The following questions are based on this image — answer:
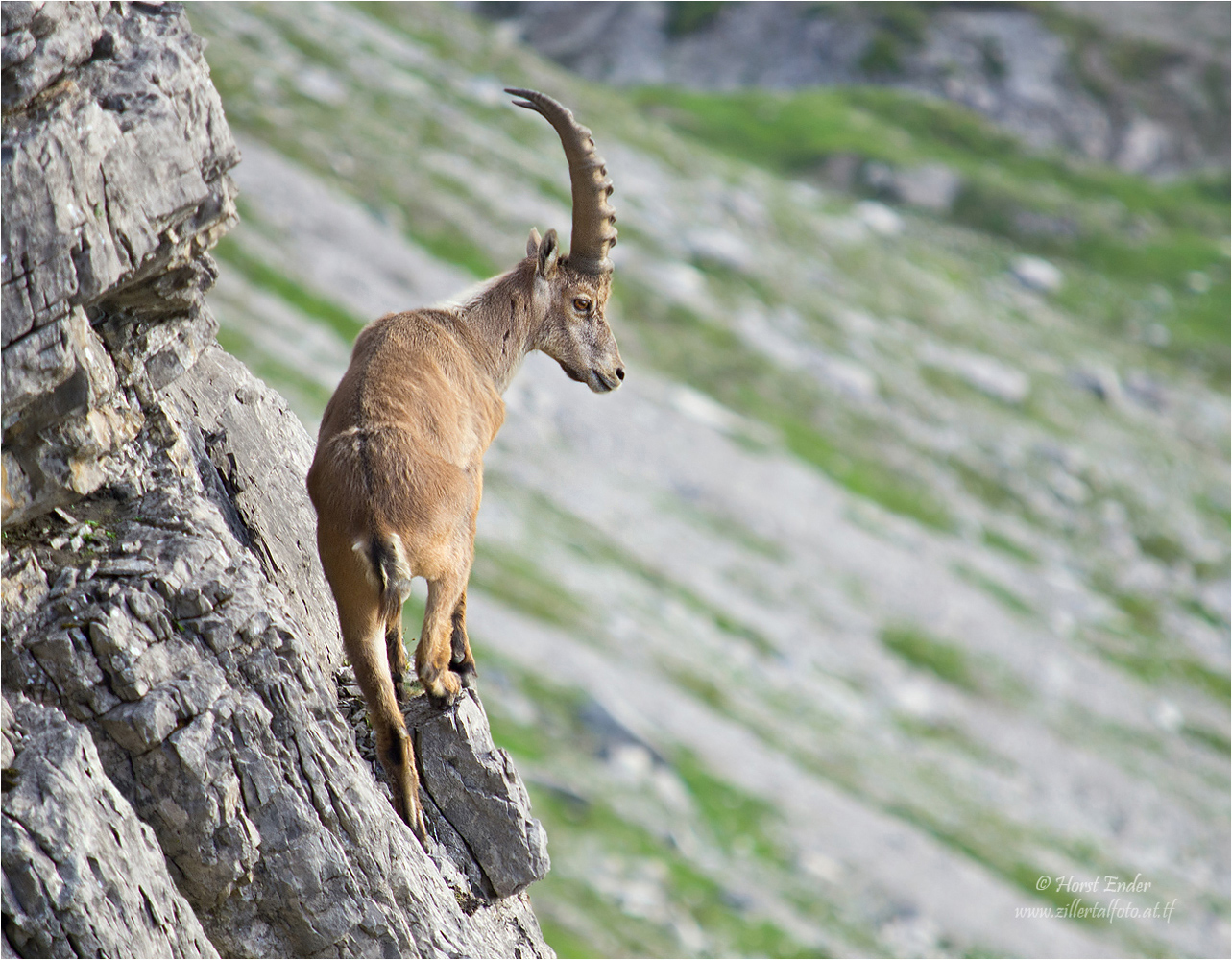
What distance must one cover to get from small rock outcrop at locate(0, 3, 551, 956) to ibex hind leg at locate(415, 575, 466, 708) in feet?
3.21

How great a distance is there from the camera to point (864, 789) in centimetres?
4997

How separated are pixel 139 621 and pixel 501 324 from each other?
6.66 metres

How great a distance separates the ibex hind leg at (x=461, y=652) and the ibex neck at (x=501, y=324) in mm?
3381

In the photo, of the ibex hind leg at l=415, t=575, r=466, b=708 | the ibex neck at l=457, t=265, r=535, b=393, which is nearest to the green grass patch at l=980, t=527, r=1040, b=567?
the ibex neck at l=457, t=265, r=535, b=393

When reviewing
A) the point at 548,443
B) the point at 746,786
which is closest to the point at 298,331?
the point at 548,443

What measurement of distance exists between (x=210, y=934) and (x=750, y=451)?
223 feet

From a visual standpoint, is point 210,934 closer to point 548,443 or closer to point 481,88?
point 548,443

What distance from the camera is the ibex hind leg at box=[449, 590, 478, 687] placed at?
13.1 metres

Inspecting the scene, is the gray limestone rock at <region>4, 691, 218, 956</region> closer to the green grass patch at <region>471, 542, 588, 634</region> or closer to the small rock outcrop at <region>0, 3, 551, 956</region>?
the small rock outcrop at <region>0, 3, 551, 956</region>

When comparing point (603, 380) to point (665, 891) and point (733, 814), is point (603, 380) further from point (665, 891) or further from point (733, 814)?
point (733, 814)

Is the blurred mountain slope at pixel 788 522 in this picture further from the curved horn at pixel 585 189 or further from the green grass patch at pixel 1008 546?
the curved horn at pixel 585 189

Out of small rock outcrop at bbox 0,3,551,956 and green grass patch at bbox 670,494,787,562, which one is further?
green grass patch at bbox 670,494,787,562

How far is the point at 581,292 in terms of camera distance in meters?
16.5

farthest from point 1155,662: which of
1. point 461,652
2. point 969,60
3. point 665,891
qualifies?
point 969,60
